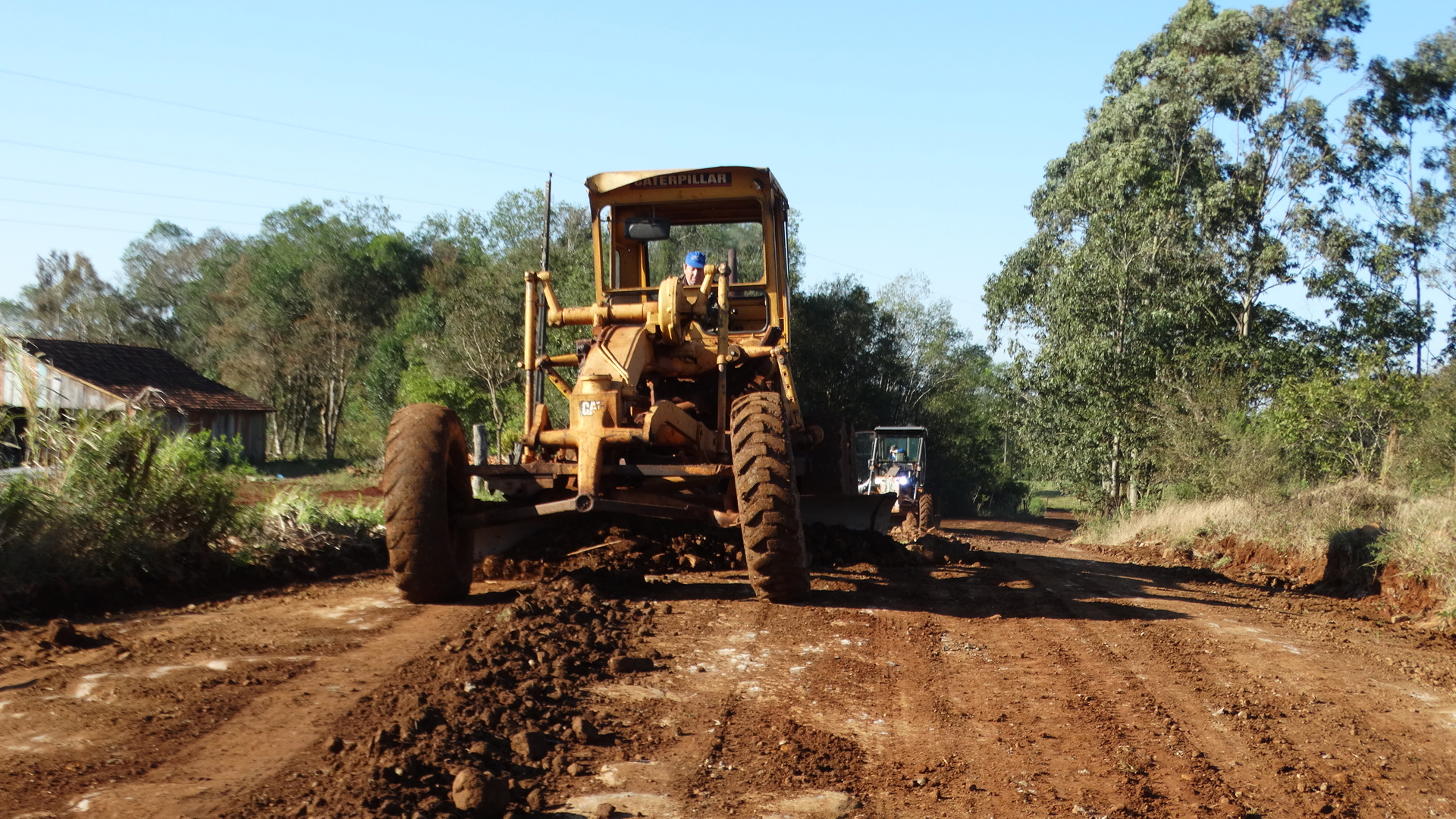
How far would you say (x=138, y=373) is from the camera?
111ft

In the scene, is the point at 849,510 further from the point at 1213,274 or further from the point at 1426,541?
the point at 1213,274

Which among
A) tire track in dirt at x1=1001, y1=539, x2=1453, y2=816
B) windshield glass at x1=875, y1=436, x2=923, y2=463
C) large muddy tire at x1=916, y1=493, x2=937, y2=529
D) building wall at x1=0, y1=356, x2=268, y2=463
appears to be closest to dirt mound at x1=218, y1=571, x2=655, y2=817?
tire track in dirt at x1=1001, y1=539, x2=1453, y2=816

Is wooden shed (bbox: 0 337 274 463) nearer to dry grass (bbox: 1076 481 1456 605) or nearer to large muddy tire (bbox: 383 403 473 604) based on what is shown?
large muddy tire (bbox: 383 403 473 604)

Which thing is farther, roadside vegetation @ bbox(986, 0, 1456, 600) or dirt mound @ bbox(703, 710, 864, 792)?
roadside vegetation @ bbox(986, 0, 1456, 600)

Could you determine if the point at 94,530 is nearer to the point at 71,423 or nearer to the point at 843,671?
the point at 71,423

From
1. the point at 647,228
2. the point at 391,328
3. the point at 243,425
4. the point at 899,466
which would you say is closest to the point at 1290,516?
the point at 647,228

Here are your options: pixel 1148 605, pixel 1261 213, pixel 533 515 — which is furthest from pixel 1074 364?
pixel 533 515

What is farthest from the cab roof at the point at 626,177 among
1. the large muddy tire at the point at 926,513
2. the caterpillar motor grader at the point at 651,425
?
the large muddy tire at the point at 926,513

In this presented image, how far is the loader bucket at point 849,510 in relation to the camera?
10844 mm

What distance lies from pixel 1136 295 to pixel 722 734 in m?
22.0

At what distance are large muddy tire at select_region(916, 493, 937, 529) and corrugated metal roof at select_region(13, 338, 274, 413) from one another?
63.9ft

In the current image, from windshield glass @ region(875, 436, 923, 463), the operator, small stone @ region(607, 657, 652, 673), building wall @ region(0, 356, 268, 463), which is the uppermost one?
the operator

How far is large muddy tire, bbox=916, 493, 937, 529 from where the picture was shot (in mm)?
22750

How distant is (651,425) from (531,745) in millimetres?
3700
